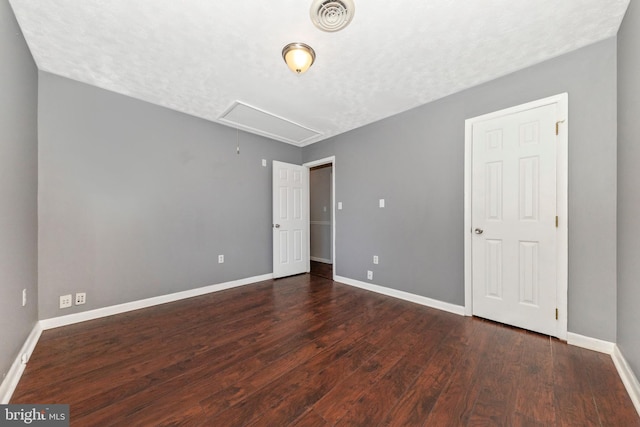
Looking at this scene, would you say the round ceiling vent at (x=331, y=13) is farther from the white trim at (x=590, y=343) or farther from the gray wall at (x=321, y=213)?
the gray wall at (x=321, y=213)

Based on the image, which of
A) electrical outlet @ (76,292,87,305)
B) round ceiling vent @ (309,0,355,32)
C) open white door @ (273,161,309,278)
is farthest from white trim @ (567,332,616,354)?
electrical outlet @ (76,292,87,305)

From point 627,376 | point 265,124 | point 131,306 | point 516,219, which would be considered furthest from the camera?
point 265,124

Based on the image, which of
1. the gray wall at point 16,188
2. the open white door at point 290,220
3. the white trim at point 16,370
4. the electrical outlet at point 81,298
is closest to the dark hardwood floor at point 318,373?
the white trim at point 16,370

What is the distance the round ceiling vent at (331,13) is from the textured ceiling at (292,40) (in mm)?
75

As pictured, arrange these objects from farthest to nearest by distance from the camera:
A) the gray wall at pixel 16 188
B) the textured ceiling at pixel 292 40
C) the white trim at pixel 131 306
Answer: the white trim at pixel 131 306 < the textured ceiling at pixel 292 40 < the gray wall at pixel 16 188

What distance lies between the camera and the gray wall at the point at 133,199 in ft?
7.70

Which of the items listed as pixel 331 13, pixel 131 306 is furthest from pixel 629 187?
pixel 131 306

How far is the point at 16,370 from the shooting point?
1562mm

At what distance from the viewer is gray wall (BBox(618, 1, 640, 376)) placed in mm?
1510

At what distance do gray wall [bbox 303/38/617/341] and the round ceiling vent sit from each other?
1.73 meters

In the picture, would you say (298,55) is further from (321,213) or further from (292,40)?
(321,213)

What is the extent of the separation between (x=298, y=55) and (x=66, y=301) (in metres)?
3.27

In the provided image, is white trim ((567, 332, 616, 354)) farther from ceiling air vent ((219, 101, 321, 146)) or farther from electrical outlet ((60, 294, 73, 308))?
electrical outlet ((60, 294, 73, 308))

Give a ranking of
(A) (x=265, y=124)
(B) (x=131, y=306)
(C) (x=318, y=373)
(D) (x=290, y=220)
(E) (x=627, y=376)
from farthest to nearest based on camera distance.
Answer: (D) (x=290, y=220), (A) (x=265, y=124), (B) (x=131, y=306), (C) (x=318, y=373), (E) (x=627, y=376)
